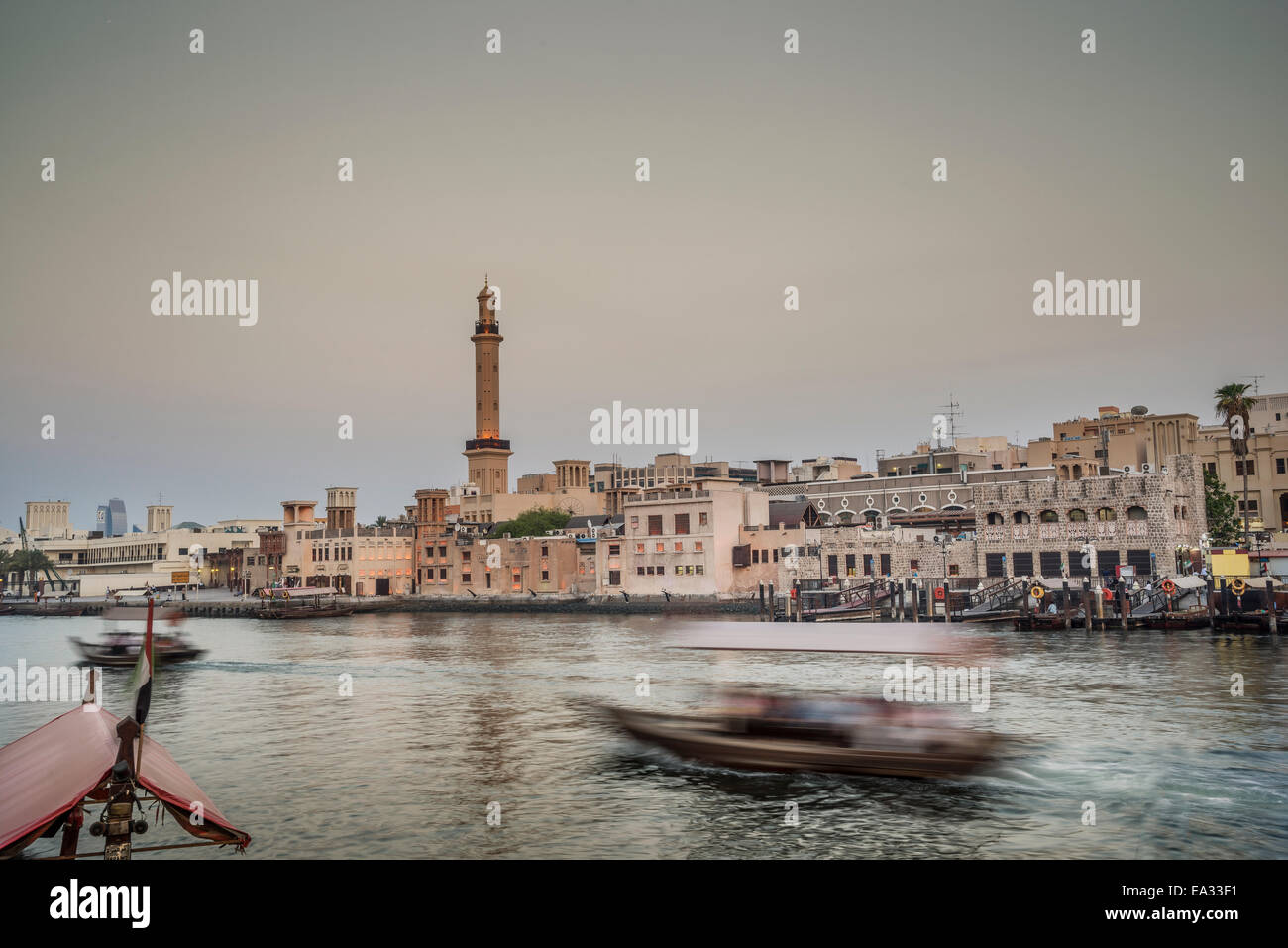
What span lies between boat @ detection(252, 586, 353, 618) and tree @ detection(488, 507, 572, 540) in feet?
73.5

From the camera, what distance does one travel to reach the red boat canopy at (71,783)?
12.2 metres

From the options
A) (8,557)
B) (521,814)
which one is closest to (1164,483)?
(521,814)

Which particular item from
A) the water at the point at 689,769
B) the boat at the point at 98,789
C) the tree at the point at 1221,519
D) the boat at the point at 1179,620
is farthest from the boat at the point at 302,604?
the boat at the point at 98,789

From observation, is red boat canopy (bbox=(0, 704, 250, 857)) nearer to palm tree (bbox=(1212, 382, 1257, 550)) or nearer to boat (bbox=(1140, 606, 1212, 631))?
boat (bbox=(1140, 606, 1212, 631))

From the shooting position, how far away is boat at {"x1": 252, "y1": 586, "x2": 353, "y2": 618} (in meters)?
108

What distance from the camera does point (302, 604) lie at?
4815 inches

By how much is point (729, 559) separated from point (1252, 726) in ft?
216

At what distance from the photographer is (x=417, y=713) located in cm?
3659

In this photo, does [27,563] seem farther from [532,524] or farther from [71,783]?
[71,783]

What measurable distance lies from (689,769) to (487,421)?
14049cm

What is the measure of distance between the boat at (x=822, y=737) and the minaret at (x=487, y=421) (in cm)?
13428
